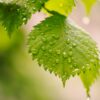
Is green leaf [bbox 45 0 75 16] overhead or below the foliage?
overhead

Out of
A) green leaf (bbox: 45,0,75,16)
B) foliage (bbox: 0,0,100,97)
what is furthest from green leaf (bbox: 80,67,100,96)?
green leaf (bbox: 45,0,75,16)

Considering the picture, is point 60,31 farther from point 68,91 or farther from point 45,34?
point 68,91

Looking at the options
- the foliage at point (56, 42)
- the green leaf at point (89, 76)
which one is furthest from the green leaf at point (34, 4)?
the green leaf at point (89, 76)

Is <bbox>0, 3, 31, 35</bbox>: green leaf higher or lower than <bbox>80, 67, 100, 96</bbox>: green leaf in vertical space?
higher

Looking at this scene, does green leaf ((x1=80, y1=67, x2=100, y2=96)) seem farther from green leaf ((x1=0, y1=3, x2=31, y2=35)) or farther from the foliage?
green leaf ((x1=0, y1=3, x2=31, y2=35))

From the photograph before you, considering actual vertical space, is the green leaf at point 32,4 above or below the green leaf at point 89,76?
above

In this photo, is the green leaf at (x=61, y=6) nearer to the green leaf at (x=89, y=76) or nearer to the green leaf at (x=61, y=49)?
the green leaf at (x=61, y=49)

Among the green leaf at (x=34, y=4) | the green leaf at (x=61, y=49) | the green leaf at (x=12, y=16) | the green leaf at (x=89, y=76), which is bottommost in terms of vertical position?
the green leaf at (x=89, y=76)

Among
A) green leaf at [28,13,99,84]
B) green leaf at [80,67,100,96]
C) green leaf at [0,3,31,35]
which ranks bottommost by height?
green leaf at [80,67,100,96]
